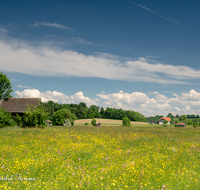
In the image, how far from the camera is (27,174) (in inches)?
242

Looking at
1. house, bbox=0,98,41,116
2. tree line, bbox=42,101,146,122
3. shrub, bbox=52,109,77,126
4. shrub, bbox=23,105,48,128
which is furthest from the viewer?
tree line, bbox=42,101,146,122

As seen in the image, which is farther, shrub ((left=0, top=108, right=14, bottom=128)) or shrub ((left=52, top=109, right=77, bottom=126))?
shrub ((left=52, top=109, right=77, bottom=126))

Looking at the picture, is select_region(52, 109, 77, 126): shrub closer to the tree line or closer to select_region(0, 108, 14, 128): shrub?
select_region(0, 108, 14, 128): shrub

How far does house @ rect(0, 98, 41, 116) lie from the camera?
39.6m

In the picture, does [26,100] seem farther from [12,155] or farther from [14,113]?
[12,155]

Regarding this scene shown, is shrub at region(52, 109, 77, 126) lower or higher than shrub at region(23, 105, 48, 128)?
lower

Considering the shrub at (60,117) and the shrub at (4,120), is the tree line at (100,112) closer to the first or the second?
the shrub at (60,117)

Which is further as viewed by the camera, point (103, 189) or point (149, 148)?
point (149, 148)

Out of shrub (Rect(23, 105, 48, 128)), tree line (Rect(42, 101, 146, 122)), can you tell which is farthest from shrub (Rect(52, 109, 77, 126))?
tree line (Rect(42, 101, 146, 122))

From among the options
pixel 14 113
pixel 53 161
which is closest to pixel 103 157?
pixel 53 161

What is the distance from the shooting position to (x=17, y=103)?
41062 millimetres

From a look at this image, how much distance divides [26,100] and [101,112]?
11001cm

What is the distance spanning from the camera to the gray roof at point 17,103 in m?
39.7

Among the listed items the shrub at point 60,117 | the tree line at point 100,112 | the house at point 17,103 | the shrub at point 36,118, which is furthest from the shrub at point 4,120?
the tree line at point 100,112
